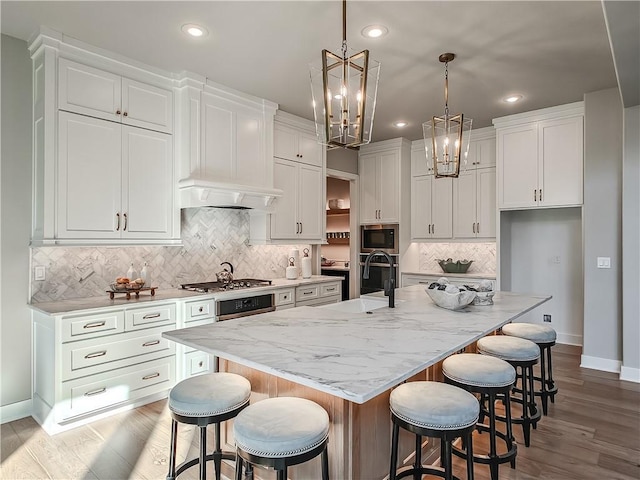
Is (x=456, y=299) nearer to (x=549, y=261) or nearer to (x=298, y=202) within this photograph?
(x=298, y=202)

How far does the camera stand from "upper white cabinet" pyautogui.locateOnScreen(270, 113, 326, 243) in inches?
181

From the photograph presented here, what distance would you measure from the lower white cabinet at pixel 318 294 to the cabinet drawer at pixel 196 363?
1167mm

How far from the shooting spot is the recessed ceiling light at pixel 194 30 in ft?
9.12

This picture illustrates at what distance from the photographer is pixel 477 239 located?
529 centimetres

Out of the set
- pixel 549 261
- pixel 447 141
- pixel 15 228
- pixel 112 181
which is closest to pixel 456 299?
pixel 447 141

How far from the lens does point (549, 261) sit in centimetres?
520

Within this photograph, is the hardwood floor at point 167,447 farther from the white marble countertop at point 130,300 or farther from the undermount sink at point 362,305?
the undermount sink at point 362,305

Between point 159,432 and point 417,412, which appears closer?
point 417,412

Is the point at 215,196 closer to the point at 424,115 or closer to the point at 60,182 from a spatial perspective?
the point at 60,182

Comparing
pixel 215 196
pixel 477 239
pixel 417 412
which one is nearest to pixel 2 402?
pixel 215 196

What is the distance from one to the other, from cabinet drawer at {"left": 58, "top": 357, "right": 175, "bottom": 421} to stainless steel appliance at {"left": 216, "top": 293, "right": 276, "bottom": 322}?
57 centimetres

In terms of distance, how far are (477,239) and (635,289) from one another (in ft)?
5.95

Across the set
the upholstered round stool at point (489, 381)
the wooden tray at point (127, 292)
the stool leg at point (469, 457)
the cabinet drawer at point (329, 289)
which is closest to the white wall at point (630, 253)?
the upholstered round stool at point (489, 381)

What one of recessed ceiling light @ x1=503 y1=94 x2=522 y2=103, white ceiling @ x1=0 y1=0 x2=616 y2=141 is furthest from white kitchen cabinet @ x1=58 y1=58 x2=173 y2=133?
recessed ceiling light @ x1=503 y1=94 x2=522 y2=103
